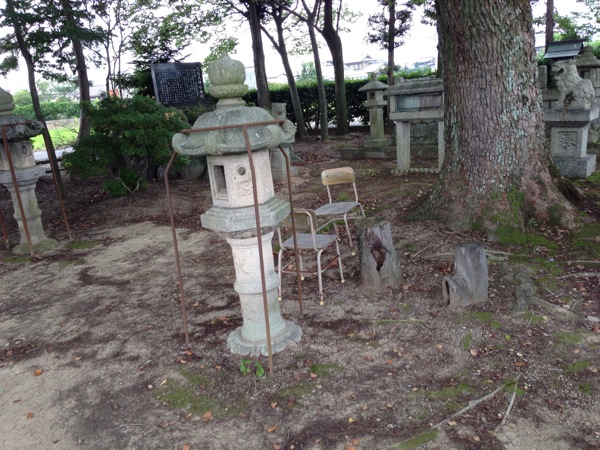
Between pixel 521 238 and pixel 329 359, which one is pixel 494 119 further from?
pixel 329 359

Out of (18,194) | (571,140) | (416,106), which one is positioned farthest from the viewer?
(416,106)

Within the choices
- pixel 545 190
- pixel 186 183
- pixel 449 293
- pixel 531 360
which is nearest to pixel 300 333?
pixel 449 293

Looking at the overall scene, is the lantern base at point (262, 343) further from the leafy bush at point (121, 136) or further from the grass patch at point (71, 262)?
the leafy bush at point (121, 136)

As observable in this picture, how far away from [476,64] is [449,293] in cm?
291

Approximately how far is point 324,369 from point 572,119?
670 centimetres

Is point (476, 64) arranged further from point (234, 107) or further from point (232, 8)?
point (232, 8)

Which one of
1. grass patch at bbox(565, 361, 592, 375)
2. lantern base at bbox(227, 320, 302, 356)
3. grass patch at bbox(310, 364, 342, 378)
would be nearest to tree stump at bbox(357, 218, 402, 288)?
lantern base at bbox(227, 320, 302, 356)

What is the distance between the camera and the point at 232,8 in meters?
17.2

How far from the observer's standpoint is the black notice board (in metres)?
13.0

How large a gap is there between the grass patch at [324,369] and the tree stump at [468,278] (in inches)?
52.5

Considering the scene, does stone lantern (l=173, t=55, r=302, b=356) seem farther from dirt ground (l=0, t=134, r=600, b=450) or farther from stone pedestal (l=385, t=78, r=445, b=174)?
stone pedestal (l=385, t=78, r=445, b=174)

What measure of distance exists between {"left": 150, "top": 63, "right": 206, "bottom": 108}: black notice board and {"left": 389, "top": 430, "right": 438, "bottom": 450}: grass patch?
1190cm

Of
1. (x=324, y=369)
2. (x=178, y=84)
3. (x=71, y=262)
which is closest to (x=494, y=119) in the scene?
(x=324, y=369)

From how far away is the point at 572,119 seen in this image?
7.99 meters
